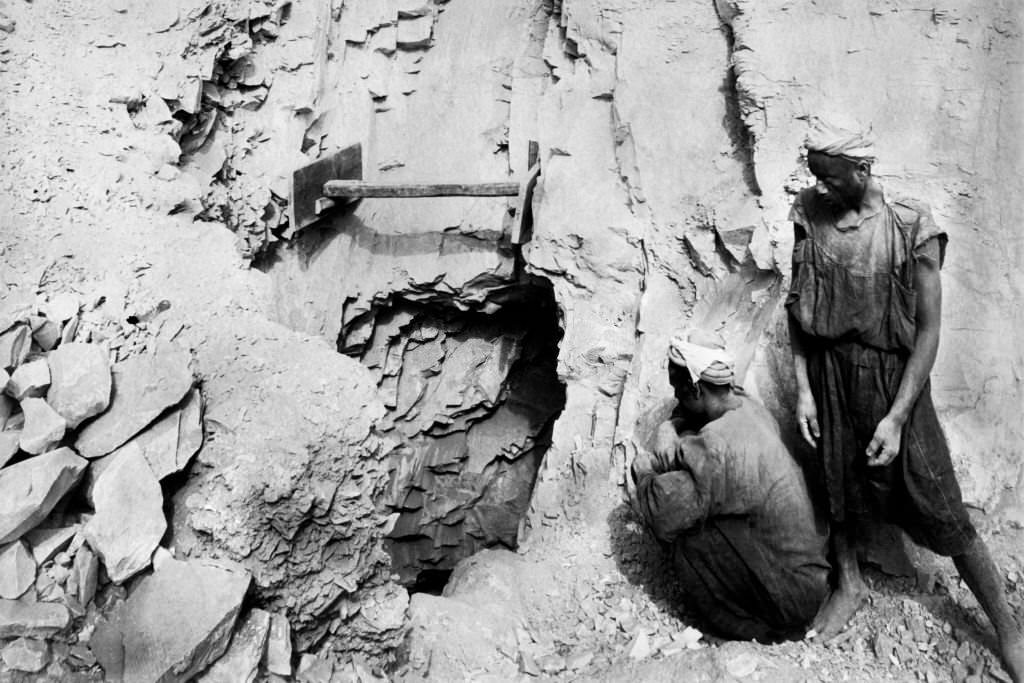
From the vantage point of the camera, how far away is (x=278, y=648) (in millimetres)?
4273

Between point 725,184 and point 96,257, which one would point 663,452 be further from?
point 96,257

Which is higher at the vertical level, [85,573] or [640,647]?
[85,573]

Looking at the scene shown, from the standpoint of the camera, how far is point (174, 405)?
4629 millimetres

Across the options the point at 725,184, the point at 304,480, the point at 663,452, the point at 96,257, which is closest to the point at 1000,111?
the point at 725,184

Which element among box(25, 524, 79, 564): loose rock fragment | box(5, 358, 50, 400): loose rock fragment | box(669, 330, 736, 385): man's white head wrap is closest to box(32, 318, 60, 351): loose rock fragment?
box(5, 358, 50, 400): loose rock fragment

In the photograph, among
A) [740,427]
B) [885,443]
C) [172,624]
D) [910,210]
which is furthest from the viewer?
[740,427]

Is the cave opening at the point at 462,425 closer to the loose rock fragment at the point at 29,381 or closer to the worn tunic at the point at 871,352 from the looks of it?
the loose rock fragment at the point at 29,381

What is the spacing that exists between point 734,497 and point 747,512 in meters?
0.10

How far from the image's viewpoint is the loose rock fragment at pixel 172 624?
12.6 feet

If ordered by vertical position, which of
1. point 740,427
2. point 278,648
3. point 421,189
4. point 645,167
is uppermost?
point 645,167

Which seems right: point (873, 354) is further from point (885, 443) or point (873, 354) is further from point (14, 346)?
point (14, 346)

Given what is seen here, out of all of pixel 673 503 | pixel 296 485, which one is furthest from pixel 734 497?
pixel 296 485

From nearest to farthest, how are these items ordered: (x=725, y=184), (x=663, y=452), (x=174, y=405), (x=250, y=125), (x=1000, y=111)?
(x=663, y=452)
(x=174, y=405)
(x=1000, y=111)
(x=725, y=184)
(x=250, y=125)

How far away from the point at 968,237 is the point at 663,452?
6.65 ft
